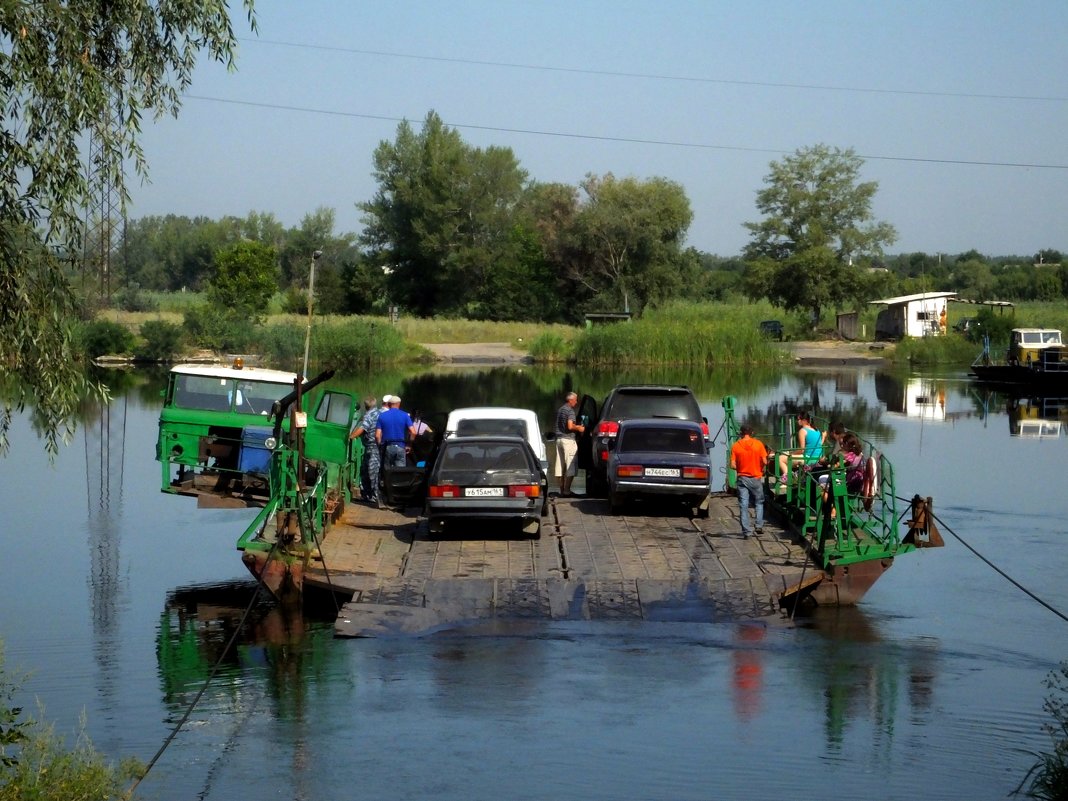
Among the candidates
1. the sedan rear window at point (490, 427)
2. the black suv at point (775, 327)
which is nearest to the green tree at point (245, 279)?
the black suv at point (775, 327)

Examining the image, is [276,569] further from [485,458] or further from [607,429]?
[607,429]

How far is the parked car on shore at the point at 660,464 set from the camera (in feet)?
66.4

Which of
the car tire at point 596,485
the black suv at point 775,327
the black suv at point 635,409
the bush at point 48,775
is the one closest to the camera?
the bush at point 48,775

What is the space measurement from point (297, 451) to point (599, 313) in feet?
251

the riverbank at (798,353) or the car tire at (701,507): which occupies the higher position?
the riverbank at (798,353)

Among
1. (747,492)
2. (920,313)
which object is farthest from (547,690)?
(920,313)

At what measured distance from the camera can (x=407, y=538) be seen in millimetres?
19516

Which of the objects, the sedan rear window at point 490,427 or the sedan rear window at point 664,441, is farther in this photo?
the sedan rear window at point 490,427

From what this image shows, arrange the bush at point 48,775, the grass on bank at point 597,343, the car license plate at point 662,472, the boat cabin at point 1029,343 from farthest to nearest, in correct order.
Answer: the grass on bank at point 597,343
the boat cabin at point 1029,343
the car license plate at point 662,472
the bush at point 48,775

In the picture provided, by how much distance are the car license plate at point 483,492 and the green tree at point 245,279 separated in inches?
2343

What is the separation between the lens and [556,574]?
17.0 m

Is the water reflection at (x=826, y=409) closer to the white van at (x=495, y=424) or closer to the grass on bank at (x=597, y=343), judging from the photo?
the grass on bank at (x=597, y=343)

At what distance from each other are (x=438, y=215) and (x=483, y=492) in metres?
85.4

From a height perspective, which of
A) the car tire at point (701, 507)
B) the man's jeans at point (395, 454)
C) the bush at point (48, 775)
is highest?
the man's jeans at point (395, 454)
